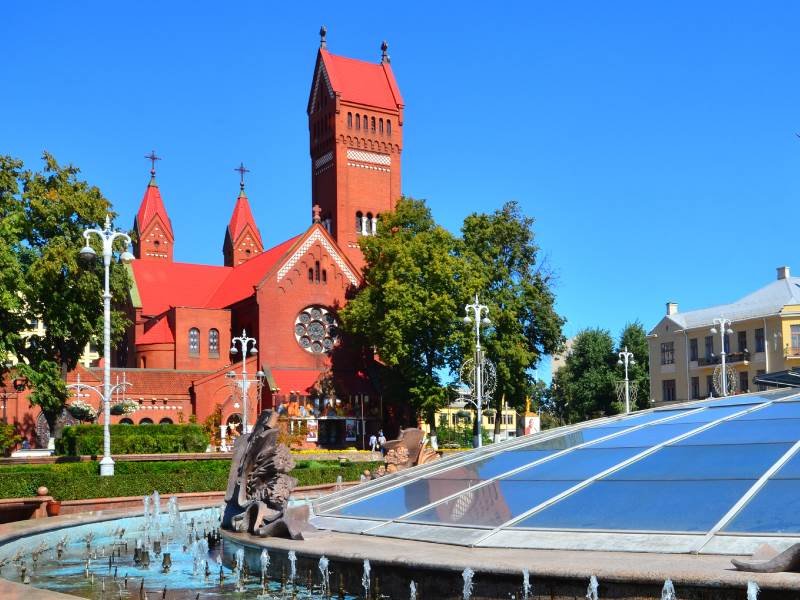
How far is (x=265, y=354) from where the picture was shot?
6031cm

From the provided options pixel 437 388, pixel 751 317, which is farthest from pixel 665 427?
pixel 751 317

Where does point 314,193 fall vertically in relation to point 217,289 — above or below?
above

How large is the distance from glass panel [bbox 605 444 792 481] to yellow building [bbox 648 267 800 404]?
138 ft

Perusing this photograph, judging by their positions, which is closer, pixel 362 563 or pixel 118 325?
pixel 362 563

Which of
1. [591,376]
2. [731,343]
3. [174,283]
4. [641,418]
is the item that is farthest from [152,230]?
[641,418]

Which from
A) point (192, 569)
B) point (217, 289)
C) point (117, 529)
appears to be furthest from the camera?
point (217, 289)

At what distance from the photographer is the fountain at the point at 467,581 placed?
920 cm

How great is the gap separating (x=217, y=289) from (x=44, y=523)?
182 ft

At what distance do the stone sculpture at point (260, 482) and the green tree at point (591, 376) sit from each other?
61975 mm

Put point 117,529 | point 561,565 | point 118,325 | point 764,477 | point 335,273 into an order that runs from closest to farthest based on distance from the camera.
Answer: point 561,565, point 764,477, point 117,529, point 118,325, point 335,273

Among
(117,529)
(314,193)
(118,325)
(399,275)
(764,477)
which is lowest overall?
(117,529)

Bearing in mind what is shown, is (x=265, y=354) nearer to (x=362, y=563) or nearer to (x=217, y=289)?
(x=217, y=289)

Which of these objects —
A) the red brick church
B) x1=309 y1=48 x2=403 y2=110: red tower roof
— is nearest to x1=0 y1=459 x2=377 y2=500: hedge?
the red brick church

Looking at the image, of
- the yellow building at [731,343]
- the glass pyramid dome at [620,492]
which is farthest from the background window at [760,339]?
the glass pyramid dome at [620,492]
